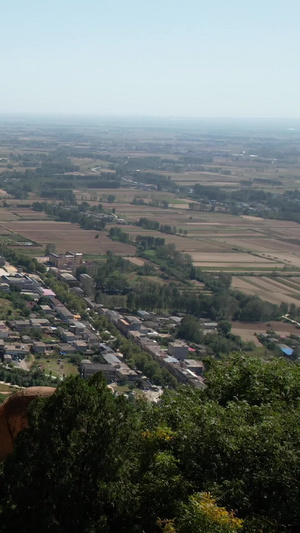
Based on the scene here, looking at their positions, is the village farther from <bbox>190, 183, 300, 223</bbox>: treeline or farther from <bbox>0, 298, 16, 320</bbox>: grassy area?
<bbox>190, 183, 300, 223</bbox>: treeline

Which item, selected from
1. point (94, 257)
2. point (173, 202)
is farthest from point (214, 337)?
point (173, 202)

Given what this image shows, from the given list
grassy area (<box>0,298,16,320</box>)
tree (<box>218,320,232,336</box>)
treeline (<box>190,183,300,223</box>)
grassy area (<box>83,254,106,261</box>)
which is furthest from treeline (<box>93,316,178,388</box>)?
treeline (<box>190,183,300,223</box>)

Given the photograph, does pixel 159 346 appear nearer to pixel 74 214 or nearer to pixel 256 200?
pixel 74 214

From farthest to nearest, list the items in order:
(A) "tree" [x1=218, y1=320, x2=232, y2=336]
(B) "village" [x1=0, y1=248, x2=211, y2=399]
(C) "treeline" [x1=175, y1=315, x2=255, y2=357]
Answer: (A) "tree" [x1=218, y1=320, x2=232, y2=336], (C) "treeline" [x1=175, y1=315, x2=255, y2=357], (B) "village" [x1=0, y1=248, x2=211, y2=399]

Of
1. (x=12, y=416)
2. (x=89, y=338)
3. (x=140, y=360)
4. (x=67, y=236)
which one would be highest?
(x=12, y=416)

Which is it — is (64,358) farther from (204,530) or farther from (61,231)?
(61,231)

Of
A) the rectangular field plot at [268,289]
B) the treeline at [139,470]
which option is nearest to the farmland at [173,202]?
the rectangular field plot at [268,289]

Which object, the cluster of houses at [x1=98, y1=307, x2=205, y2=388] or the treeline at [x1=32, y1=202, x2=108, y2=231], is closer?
the cluster of houses at [x1=98, y1=307, x2=205, y2=388]

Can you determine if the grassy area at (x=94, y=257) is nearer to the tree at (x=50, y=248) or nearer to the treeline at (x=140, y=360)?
the tree at (x=50, y=248)

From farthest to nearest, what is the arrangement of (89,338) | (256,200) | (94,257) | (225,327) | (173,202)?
(256,200)
(173,202)
(94,257)
(225,327)
(89,338)

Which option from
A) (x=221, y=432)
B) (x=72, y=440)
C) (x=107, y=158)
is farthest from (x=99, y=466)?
(x=107, y=158)
